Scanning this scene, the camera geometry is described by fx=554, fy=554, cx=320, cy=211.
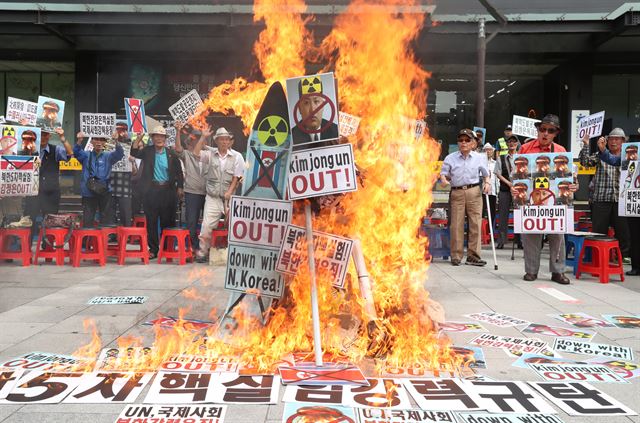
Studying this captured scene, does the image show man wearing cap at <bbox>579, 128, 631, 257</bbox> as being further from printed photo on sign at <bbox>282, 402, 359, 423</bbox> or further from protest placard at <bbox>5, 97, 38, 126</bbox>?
protest placard at <bbox>5, 97, 38, 126</bbox>

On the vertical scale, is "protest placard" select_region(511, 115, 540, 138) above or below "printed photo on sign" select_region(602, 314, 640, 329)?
above

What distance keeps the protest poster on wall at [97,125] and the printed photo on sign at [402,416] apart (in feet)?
28.8

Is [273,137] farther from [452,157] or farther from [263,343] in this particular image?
[452,157]

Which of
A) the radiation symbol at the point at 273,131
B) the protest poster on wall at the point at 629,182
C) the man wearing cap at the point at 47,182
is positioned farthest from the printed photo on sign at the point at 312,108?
the man wearing cap at the point at 47,182

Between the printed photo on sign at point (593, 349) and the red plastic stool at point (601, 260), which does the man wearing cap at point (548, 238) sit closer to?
the red plastic stool at point (601, 260)

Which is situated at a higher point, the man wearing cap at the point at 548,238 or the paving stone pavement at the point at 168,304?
the man wearing cap at the point at 548,238

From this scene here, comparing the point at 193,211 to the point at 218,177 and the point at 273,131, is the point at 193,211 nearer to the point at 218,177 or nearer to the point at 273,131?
the point at 218,177

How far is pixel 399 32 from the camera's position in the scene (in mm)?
5445

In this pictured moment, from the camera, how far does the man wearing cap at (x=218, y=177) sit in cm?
953

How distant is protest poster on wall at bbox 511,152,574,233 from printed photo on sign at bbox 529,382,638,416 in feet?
13.8

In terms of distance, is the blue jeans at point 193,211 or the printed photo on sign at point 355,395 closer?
the printed photo on sign at point 355,395

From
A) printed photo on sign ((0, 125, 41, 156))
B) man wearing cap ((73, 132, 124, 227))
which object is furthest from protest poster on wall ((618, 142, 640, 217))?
printed photo on sign ((0, 125, 41, 156))

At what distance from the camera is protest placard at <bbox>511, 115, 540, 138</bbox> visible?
448 inches

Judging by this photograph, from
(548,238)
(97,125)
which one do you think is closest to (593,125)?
(548,238)
